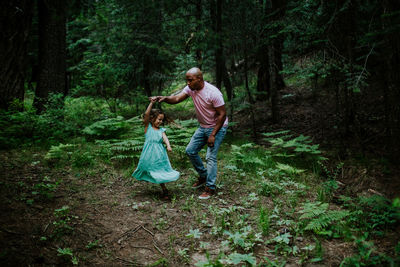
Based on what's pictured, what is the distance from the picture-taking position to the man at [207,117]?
4.29 meters

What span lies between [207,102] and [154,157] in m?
1.37

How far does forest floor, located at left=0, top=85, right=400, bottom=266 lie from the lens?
2.86 meters

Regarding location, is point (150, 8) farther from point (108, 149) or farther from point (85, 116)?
point (108, 149)

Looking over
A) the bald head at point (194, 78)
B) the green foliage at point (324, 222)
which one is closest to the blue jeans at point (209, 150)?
the bald head at point (194, 78)

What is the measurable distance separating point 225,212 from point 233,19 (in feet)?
22.2

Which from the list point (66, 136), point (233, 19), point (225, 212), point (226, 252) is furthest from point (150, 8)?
point (226, 252)

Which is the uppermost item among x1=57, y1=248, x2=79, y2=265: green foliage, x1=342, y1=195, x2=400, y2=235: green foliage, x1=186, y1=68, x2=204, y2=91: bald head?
x1=186, y1=68, x2=204, y2=91: bald head

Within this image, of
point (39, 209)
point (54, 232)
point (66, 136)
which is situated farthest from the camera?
point (66, 136)

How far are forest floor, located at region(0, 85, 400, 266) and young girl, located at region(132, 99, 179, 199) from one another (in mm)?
483

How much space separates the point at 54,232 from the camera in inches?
120

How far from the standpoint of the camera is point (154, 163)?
425cm

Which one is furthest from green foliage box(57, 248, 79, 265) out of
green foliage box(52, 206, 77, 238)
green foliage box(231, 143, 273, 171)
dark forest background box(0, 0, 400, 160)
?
dark forest background box(0, 0, 400, 160)

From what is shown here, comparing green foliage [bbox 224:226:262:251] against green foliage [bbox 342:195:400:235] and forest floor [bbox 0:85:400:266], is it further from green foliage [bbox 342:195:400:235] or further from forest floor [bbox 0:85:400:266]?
green foliage [bbox 342:195:400:235]

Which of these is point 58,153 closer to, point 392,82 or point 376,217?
point 376,217
